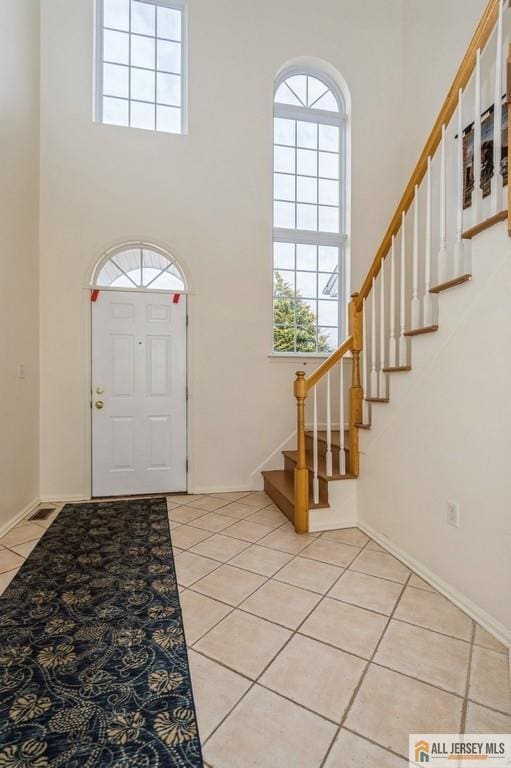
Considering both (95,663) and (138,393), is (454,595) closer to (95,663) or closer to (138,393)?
(95,663)

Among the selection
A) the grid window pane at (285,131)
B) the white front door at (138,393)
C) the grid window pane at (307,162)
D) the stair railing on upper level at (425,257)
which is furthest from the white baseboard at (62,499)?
the grid window pane at (285,131)

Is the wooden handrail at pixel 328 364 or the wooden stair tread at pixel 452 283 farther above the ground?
the wooden stair tread at pixel 452 283

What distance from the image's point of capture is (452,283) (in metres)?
1.85

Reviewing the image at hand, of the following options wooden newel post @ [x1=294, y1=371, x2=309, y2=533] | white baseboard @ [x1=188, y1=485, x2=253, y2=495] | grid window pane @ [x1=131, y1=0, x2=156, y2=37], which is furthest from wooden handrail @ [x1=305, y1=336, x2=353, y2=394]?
grid window pane @ [x1=131, y1=0, x2=156, y2=37]

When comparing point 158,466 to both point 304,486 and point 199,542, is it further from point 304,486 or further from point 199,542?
point 304,486

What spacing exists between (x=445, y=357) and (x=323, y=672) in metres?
1.55

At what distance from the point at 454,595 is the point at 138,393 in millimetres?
2855

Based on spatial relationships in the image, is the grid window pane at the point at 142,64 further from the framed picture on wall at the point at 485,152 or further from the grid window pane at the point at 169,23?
the framed picture on wall at the point at 485,152

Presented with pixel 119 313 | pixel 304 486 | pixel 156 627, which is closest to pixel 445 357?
pixel 304 486

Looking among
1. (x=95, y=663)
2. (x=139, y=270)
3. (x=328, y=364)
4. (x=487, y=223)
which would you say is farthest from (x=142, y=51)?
(x=95, y=663)

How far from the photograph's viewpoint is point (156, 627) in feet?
5.36

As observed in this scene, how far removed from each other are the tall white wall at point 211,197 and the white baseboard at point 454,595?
161 centimetres

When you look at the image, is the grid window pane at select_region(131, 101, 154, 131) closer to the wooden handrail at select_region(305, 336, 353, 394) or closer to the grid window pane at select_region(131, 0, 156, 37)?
the grid window pane at select_region(131, 0, 156, 37)

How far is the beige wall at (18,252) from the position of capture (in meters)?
2.68
